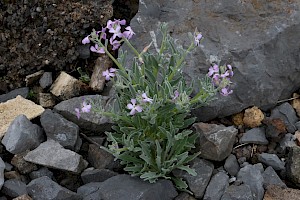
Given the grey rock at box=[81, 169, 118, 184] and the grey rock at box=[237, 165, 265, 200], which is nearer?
the grey rock at box=[237, 165, 265, 200]

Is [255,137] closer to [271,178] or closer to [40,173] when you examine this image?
[271,178]

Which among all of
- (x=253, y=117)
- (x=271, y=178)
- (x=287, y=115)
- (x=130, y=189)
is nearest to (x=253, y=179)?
(x=271, y=178)

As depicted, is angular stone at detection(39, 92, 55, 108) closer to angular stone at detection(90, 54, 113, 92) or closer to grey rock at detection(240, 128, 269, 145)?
angular stone at detection(90, 54, 113, 92)

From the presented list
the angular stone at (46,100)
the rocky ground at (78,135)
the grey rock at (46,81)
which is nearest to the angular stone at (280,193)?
the rocky ground at (78,135)

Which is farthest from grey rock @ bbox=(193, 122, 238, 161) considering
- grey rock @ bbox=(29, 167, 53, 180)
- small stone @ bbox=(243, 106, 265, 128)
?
grey rock @ bbox=(29, 167, 53, 180)

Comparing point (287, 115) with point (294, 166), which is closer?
point (294, 166)

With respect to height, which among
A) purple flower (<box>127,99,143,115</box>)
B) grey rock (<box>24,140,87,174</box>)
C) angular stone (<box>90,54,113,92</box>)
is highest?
purple flower (<box>127,99,143,115</box>)

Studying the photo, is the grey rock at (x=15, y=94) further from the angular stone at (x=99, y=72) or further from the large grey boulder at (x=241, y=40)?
the large grey boulder at (x=241, y=40)
